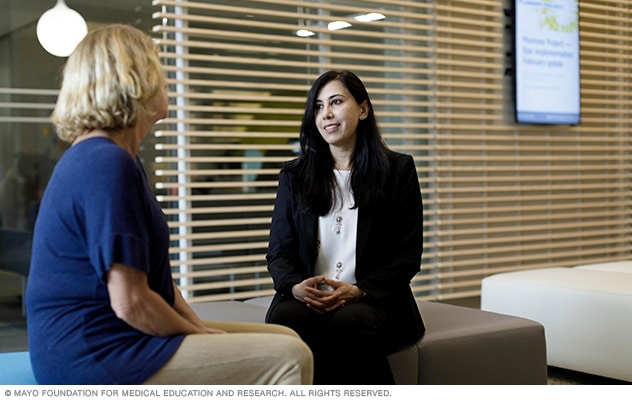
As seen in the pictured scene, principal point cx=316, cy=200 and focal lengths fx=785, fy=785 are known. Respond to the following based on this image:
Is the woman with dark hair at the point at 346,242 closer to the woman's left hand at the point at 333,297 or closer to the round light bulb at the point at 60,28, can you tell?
the woman's left hand at the point at 333,297

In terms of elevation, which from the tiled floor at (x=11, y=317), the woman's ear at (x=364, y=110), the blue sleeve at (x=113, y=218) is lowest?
the tiled floor at (x=11, y=317)

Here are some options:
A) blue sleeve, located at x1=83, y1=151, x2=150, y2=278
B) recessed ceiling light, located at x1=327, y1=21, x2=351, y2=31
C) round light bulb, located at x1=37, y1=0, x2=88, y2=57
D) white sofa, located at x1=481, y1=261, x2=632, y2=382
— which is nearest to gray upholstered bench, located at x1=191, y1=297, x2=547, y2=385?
white sofa, located at x1=481, y1=261, x2=632, y2=382

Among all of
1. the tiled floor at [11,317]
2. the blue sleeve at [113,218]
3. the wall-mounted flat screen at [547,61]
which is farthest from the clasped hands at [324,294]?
the wall-mounted flat screen at [547,61]

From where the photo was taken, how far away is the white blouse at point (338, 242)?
2697mm

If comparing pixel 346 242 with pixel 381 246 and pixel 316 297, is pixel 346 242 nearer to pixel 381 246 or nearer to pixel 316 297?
pixel 381 246

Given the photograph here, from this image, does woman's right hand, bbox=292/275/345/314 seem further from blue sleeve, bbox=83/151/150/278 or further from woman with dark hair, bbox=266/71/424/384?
blue sleeve, bbox=83/151/150/278

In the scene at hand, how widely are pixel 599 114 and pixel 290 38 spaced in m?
3.12

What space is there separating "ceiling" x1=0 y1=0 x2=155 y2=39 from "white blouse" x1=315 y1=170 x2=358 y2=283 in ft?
7.80

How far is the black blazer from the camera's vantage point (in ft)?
8.75

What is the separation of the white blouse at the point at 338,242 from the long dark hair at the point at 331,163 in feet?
0.11

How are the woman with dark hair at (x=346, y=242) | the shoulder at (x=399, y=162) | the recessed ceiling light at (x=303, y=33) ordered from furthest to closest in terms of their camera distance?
the recessed ceiling light at (x=303, y=33) < the shoulder at (x=399, y=162) < the woman with dark hair at (x=346, y=242)

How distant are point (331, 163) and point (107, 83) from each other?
131 cm

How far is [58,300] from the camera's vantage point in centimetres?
167

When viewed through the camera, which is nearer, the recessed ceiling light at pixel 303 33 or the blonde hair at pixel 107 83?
the blonde hair at pixel 107 83
